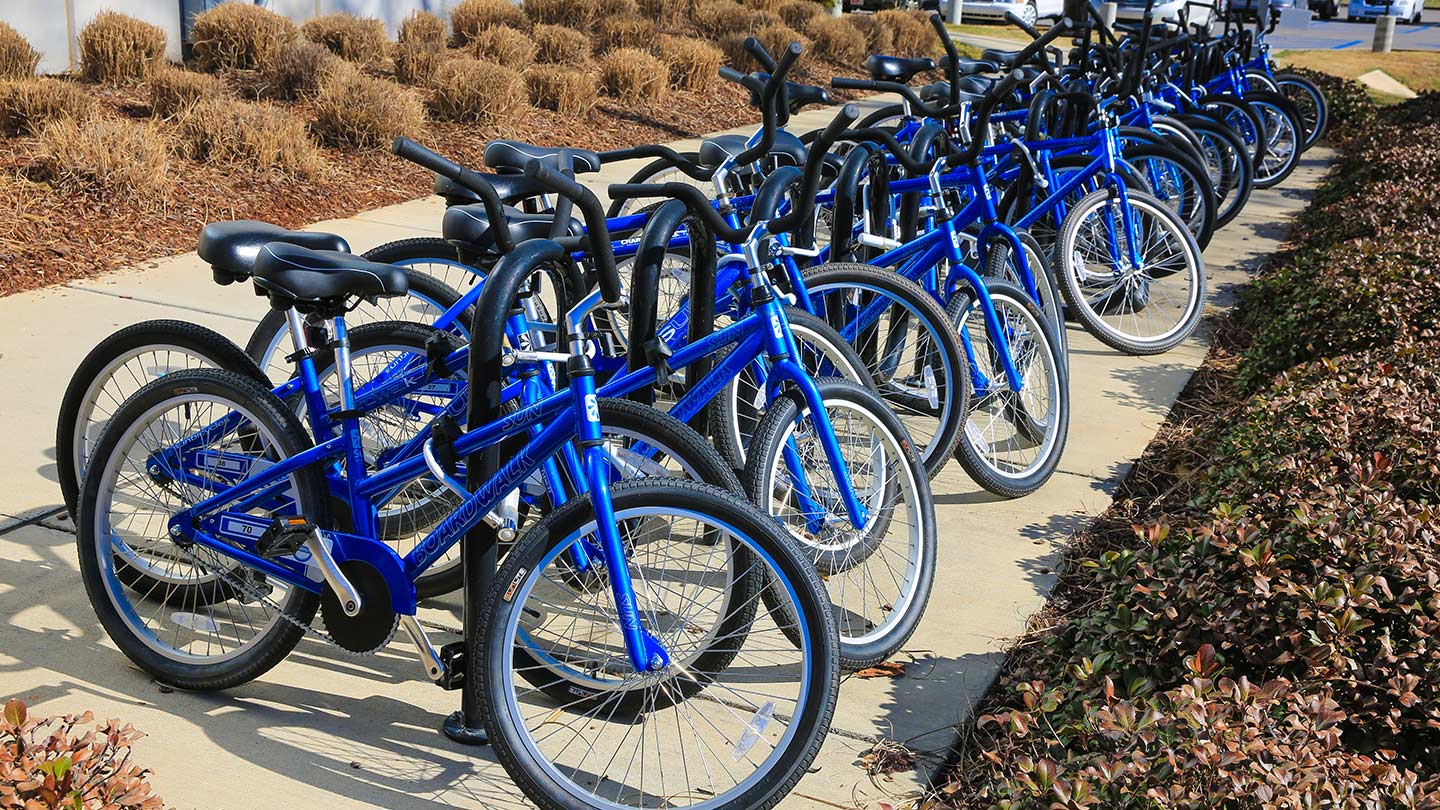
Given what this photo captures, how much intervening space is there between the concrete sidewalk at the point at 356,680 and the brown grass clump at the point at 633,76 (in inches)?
279

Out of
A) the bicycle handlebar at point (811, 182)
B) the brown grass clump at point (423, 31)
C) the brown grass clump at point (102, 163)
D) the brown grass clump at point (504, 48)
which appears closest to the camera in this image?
the bicycle handlebar at point (811, 182)

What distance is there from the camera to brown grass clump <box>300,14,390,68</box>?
1171cm

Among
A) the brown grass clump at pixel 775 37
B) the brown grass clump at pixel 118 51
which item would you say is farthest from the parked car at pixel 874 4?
the brown grass clump at pixel 118 51

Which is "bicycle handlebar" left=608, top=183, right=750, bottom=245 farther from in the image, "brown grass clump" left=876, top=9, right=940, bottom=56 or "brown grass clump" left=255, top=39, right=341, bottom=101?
"brown grass clump" left=876, top=9, right=940, bottom=56

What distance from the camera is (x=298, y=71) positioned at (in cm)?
1001

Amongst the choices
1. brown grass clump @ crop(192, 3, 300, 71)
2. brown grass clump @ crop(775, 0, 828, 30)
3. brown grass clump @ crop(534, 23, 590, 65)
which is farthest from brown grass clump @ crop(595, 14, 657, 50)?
brown grass clump @ crop(192, 3, 300, 71)

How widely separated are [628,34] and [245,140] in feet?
20.9

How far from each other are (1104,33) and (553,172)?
596 cm

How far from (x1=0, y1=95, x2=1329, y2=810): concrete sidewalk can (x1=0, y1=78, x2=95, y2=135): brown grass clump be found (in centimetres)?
300

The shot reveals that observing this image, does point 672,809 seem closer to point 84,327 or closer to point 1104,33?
point 84,327

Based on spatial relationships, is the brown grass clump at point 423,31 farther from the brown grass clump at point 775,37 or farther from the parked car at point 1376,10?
the parked car at point 1376,10

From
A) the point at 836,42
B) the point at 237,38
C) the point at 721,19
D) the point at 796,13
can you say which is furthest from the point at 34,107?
the point at 796,13

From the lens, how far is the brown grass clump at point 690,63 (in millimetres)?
13203

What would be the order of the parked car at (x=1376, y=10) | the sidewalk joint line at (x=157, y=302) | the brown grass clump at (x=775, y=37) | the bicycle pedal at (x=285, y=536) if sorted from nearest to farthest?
Answer: the bicycle pedal at (x=285, y=536), the sidewalk joint line at (x=157, y=302), the brown grass clump at (x=775, y=37), the parked car at (x=1376, y=10)
